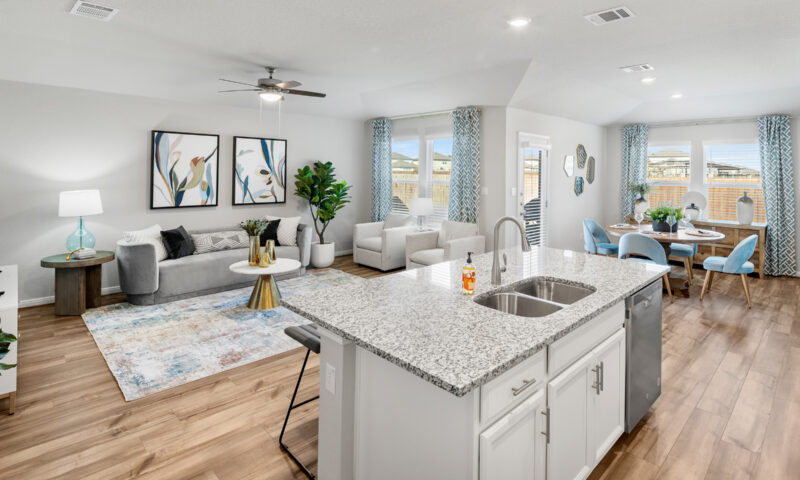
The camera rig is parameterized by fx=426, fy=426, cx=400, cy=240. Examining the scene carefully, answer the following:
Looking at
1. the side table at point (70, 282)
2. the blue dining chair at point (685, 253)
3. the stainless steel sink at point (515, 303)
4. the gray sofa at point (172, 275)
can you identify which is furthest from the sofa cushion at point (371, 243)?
the stainless steel sink at point (515, 303)

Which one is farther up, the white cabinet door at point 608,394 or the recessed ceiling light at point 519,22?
the recessed ceiling light at point 519,22

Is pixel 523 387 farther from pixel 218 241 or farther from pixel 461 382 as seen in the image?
pixel 218 241

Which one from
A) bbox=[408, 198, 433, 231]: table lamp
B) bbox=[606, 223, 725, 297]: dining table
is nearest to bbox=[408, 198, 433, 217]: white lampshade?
bbox=[408, 198, 433, 231]: table lamp

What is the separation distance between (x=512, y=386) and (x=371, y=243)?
17.1 ft

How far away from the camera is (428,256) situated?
571cm

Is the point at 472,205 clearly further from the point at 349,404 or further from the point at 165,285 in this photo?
the point at 349,404

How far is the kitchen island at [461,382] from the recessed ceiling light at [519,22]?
2153 mm

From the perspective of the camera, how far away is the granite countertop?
135 centimetres

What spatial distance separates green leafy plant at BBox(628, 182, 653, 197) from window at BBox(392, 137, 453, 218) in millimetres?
3228

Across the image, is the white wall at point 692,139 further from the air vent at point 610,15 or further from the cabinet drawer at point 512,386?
the cabinet drawer at point 512,386

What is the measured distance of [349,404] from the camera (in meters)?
1.73

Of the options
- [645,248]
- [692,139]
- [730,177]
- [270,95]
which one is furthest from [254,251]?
[730,177]

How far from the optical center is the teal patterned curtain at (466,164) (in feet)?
19.8

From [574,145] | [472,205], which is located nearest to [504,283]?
[472,205]
